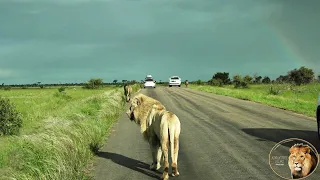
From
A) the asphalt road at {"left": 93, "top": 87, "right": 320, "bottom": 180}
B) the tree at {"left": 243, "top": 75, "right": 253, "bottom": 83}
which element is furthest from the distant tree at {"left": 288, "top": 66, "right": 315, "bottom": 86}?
the asphalt road at {"left": 93, "top": 87, "right": 320, "bottom": 180}

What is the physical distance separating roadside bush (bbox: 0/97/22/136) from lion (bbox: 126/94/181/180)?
10230 millimetres

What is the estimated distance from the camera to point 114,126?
17656mm

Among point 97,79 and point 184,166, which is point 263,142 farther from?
point 97,79

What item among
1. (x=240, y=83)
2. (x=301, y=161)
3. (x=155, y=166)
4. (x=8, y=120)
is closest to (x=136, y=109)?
(x=155, y=166)

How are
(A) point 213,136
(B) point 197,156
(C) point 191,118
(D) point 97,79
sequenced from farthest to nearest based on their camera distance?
(D) point 97,79
(C) point 191,118
(A) point 213,136
(B) point 197,156

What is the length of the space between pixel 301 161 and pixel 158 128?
4.41m

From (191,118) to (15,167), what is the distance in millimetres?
13412

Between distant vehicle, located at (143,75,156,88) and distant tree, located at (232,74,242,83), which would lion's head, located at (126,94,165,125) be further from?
distant tree, located at (232,74,242,83)

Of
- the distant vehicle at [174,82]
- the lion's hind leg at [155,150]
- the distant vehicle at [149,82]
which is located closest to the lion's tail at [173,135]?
the lion's hind leg at [155,150]

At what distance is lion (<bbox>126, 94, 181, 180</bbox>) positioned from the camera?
7711 mm

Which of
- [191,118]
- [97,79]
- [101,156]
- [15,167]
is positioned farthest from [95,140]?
[97,79]

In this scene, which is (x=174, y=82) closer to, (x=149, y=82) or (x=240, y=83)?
(x=149, y=82)

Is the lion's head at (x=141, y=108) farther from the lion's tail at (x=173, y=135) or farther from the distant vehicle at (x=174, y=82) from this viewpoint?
the distant vehicle at (x=174, y=82)

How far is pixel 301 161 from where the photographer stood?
12.8ft
